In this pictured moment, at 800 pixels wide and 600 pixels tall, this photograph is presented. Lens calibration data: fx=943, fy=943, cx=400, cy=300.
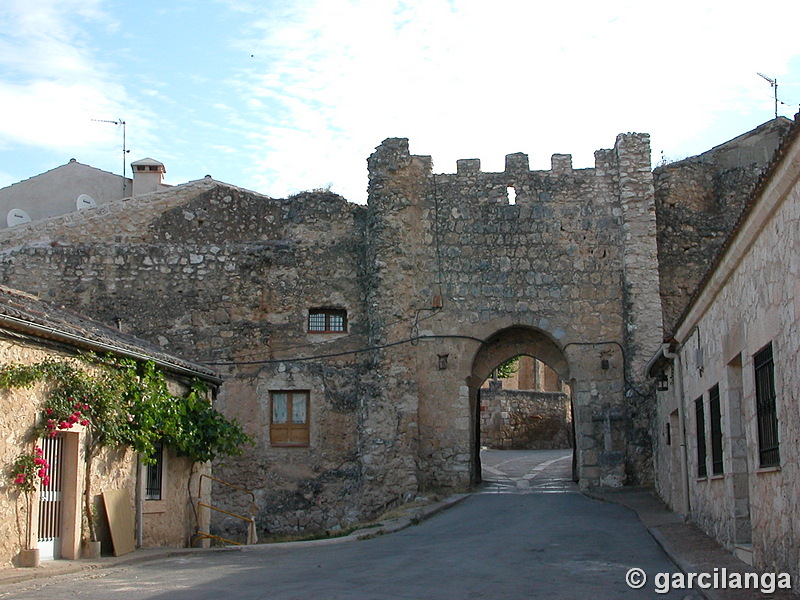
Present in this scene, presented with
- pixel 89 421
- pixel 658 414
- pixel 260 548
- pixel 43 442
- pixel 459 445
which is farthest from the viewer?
pixel 459 445

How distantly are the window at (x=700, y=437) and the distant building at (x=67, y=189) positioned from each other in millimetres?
22870

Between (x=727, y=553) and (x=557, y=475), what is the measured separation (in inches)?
550

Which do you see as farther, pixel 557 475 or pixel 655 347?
pixel 557 475

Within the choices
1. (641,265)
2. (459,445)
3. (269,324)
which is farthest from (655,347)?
(269,324)

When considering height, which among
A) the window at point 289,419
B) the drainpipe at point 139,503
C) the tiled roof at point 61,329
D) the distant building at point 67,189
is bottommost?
the drainpipe at point 139,503

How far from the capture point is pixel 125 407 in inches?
487

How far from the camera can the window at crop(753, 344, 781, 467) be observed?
8281 mm

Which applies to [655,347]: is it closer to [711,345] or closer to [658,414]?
[658,414]

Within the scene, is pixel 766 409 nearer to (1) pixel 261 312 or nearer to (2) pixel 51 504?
(2) pixel 51 504

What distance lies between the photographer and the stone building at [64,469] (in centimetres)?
1011

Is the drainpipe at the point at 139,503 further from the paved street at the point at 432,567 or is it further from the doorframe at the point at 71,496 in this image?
the doorframe at the point at 71,496

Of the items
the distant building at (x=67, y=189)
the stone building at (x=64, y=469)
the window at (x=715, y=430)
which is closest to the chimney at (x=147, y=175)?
the distant building at (x=67, y=189)

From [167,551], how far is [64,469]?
1.92 m

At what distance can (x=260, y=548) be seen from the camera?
13.1 metres
